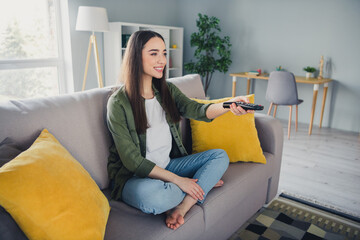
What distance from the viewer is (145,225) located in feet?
3.59

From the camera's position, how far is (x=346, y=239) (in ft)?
5.28

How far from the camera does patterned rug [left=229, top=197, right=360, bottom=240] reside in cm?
162

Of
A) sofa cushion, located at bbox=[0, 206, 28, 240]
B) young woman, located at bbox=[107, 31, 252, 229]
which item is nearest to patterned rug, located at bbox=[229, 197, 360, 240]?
young woman, located at bbox=[107, 31, 252, 229]

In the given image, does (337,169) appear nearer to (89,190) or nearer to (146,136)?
(146,136)

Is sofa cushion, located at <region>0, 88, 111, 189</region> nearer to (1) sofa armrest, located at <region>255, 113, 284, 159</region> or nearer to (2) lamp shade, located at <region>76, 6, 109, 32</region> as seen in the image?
(1) sofa armrest, located at <region>255, 113, 284, 159</region>

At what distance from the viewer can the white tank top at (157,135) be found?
140 centimetres

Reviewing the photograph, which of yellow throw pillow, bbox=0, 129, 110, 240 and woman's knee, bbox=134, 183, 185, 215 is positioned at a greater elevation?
yellow throw pillow, bbox=0, 129, 110, 240

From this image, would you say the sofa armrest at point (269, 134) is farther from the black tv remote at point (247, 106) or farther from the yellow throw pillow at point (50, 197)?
the yellow throw pillow at point (50, 197)

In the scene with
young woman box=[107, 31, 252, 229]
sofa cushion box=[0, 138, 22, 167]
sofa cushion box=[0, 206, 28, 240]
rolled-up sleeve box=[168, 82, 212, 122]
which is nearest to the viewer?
sofa cushion box=[0, 206, 28, 240]

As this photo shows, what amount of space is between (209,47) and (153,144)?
331 centimetres

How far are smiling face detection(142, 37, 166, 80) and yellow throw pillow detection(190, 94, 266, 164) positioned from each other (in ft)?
1.52

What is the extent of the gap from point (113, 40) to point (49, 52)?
0.80 meters

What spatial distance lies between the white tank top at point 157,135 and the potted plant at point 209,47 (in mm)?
3078

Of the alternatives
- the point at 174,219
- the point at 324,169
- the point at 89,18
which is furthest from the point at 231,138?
the point at 89,18
